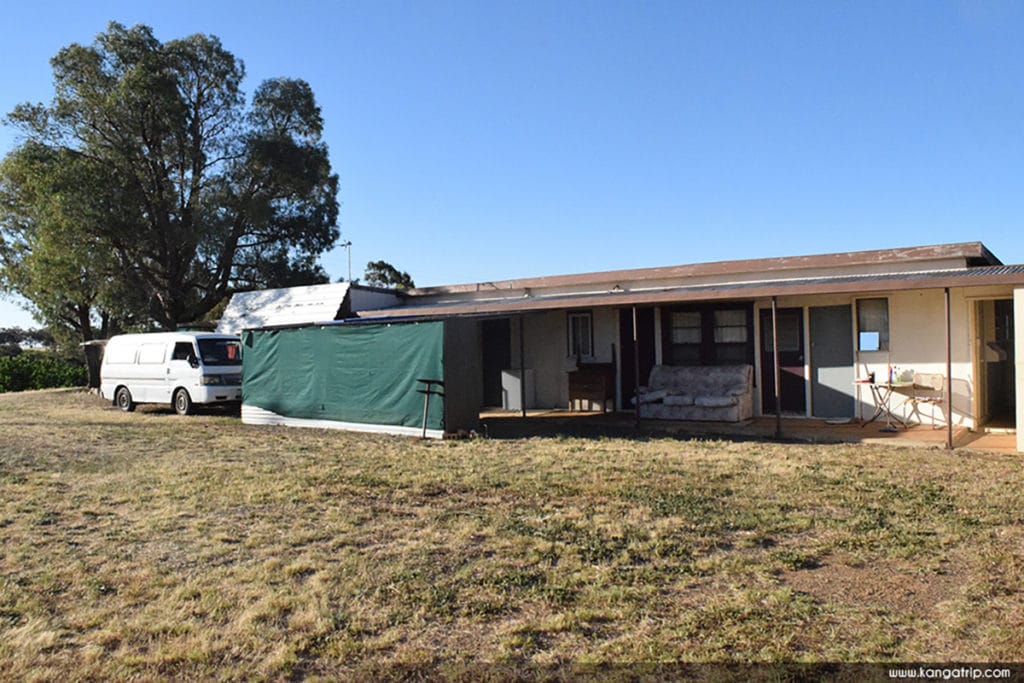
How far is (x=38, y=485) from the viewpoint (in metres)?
8.15

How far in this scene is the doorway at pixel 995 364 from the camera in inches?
450

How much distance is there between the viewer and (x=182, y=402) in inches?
643

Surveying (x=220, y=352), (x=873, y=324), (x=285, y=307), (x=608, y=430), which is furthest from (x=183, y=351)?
(x=873, y=324)

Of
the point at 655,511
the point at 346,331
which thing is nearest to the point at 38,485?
the point at 346,331

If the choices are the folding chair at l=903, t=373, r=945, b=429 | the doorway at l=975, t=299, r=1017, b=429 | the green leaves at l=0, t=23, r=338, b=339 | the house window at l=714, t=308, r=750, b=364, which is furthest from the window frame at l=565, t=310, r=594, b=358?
the green leaves at l=0, t=23, r=338, b=339

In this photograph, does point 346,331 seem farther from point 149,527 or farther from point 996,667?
point 996,667

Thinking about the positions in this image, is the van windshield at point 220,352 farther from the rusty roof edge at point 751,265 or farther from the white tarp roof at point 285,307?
the rusty roof edge at point 751,265

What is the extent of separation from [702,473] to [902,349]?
18.4ft

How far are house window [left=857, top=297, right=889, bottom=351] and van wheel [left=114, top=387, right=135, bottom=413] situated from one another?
15858 mm

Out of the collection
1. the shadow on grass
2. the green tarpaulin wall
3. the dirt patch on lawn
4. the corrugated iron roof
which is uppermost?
the corrugated iron roof

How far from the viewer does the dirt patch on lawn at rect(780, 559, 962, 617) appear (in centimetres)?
434

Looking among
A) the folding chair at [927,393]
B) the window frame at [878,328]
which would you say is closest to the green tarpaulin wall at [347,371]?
the window frame at [878,328]

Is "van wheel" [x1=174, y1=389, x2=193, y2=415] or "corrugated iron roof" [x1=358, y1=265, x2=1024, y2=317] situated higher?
"corrugated iron roof" [x1=358, y1=265, x2=1024, y2=317]

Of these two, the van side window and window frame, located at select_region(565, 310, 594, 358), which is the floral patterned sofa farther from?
the van side window
